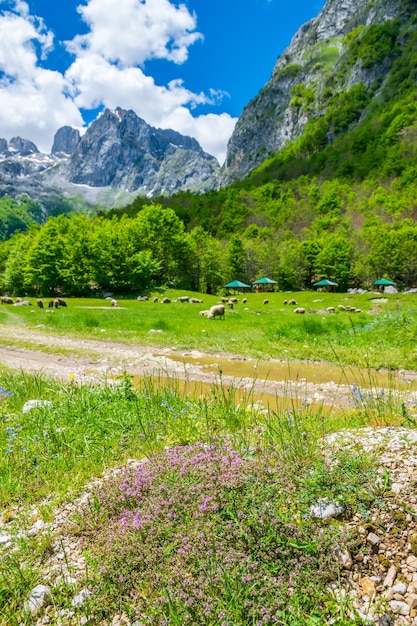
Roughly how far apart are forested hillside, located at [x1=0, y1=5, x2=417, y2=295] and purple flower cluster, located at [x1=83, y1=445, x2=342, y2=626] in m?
69.3

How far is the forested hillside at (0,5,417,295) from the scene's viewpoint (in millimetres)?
72312

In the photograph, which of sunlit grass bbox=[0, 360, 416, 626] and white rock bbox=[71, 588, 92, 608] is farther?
white rock bbox=[71, 588, 92, 608]

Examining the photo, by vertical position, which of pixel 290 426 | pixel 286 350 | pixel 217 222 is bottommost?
Result: pixel 286 350

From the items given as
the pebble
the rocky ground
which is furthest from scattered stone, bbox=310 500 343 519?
the rocky ground

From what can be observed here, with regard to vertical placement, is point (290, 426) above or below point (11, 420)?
above

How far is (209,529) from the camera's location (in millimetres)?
3326

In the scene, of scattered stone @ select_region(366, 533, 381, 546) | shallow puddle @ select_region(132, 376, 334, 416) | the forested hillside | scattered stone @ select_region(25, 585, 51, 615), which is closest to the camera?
scattered stone @ select_region(25, 585, 51, 615)

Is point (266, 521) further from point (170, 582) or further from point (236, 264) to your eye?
→ point (236, 264)

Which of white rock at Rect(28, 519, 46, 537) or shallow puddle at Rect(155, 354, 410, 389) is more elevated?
white rock at Rect(28, 519, 46, 537)

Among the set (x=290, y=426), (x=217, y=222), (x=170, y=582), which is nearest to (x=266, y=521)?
(x=170, y=582)

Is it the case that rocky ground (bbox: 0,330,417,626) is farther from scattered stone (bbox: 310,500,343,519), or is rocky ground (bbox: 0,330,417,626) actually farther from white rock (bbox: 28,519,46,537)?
scattered stone (bbox: 310,500,343,519)

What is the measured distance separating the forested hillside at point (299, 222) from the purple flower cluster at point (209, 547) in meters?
69.3

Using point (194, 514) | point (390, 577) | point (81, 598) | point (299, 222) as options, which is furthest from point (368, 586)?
point (299, 222)

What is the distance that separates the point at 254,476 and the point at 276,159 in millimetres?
197898
